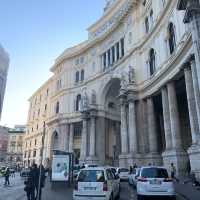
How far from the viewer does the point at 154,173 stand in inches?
433

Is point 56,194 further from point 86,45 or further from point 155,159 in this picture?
point 86,45

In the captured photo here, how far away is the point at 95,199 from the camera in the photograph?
30.5 ft

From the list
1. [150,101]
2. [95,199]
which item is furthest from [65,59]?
[95,199]

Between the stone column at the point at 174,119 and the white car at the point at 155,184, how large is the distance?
1189 centimetres

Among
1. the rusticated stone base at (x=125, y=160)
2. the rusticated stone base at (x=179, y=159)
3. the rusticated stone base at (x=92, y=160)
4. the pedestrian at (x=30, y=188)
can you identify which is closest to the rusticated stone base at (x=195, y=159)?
the rusticated stone base at (x=179, y=159)

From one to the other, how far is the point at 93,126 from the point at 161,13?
21.1 meters

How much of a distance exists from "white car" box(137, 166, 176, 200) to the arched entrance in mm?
29851

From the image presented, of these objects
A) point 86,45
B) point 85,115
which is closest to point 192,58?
point 85,115

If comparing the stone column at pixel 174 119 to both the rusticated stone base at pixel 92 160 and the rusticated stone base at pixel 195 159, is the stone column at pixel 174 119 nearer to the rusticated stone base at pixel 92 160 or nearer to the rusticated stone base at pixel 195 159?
the rusticated stone base at pixel 195 159

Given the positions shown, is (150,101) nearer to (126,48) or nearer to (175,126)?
(175,126)

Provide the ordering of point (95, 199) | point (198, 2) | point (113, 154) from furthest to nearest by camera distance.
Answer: point (113, 154)
point (198, 2)
point (95, 199)

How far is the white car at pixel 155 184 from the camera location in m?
10.6

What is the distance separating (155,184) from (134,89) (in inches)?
837

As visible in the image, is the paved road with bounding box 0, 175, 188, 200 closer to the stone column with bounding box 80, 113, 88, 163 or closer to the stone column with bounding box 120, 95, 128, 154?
the stone column with bounding box 120, 95, 128, 154
